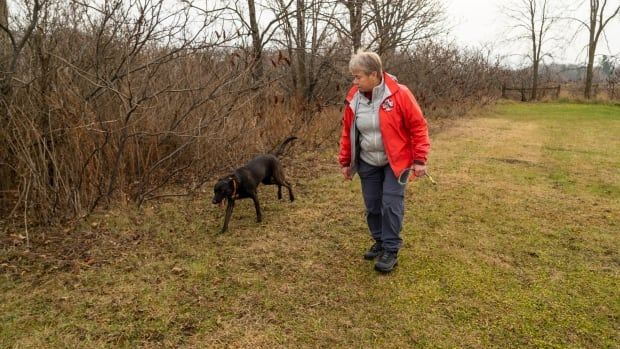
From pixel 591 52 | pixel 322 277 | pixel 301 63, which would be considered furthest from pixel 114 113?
pixel 591 52

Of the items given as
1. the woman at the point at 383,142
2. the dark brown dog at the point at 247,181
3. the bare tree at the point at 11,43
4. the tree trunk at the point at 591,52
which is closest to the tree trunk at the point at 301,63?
the dark brown dog at the point at 247,181

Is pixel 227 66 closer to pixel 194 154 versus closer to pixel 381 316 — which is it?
pixel 194 154

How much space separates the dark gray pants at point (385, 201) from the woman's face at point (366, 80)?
0.62 m

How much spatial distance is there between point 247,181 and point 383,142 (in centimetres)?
179

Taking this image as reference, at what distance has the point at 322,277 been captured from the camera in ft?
11.1

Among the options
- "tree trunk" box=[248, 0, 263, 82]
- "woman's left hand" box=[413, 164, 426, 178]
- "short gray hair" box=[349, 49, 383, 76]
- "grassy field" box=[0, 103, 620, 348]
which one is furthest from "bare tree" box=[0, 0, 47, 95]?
"woman's left hand" box=[413, 164, 426, 178]

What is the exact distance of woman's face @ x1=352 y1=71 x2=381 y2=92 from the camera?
2.96 metres

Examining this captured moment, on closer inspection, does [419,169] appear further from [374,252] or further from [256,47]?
[256,47]

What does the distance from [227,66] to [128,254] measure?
9.94 ft

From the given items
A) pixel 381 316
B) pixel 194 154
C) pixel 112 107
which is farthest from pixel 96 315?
pixel 194 154

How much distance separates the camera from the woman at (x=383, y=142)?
299 centimetres

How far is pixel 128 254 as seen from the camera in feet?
12.4

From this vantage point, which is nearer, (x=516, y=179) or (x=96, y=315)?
(x=96, y=315)

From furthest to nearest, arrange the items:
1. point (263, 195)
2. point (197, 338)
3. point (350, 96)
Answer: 1. point (263, 195)
2. point (350, 96)
3. point (197, 338)
